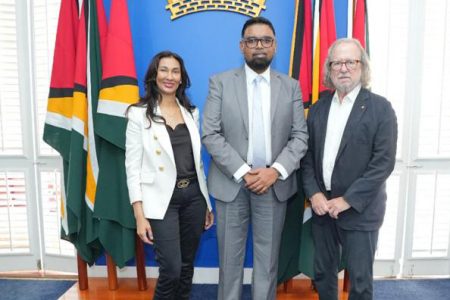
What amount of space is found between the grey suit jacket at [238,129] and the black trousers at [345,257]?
31cm

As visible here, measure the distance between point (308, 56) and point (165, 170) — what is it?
1313mm

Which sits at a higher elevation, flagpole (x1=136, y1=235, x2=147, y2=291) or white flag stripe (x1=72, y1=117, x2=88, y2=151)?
white flag stripe (x1=72, y1=117, x2=88, y2=151)

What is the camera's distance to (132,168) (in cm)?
184

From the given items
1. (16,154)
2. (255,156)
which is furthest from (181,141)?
(16,154)

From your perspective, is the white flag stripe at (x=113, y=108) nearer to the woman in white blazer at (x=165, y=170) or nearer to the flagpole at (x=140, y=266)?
the woman in white blazer at (x=165, y=170)

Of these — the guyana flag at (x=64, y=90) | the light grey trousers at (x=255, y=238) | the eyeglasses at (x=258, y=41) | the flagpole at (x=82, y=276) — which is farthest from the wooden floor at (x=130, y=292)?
the eyeglasses at (x=258, y=41)

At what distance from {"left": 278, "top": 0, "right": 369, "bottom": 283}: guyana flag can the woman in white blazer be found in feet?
2.66

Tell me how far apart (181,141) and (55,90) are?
1180 mm

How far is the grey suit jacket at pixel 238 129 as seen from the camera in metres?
1.97

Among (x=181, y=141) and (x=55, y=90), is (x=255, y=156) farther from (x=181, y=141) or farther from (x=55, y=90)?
(x=55, y=90)

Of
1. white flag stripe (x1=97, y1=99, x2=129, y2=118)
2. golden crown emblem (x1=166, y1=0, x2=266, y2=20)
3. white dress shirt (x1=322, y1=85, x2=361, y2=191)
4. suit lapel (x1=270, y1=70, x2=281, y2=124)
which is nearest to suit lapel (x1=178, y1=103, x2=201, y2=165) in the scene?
suit lapel (x1=270, y1=70, x2=281, y2=124)

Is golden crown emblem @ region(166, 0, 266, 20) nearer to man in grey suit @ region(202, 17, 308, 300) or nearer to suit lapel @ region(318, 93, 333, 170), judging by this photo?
man in grey suit @ region(202, 17, 308, 300)

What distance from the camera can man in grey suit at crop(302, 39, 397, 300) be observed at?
1786 mm

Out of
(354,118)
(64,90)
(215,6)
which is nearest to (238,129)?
(354,118)
